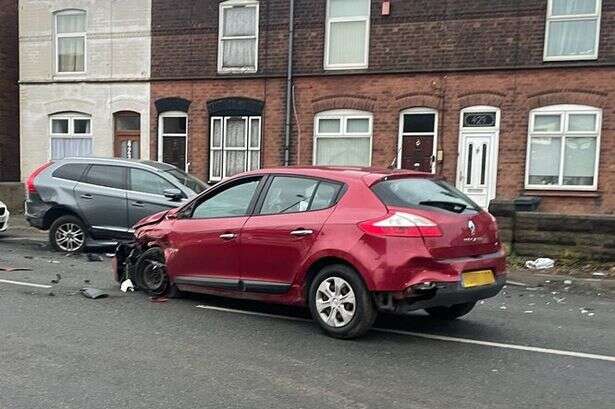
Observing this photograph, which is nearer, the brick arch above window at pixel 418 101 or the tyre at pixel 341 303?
the tyre at pixel 341 303

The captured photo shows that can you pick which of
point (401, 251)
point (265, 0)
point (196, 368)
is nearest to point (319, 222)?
point (401, 251)

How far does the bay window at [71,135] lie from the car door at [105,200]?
28.2 feet

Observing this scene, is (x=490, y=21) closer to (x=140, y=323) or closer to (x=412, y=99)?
(x=412, y=99)

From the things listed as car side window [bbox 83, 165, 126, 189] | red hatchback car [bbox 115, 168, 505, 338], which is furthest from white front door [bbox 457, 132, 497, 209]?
red hatchback car [bbox 115, 168, 505, 338]

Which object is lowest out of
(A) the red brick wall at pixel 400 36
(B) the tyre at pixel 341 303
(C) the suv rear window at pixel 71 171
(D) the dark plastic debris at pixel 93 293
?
(D) the dark plastic debris at pixel 93 293

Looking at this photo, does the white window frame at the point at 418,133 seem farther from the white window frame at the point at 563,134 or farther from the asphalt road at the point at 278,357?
the asphalt road at the point at 278,357

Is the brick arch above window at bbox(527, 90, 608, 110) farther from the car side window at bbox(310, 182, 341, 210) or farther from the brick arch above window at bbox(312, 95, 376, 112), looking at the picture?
the car side window at bbox(310, 182, 341, 210)

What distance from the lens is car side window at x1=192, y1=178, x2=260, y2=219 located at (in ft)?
20.5

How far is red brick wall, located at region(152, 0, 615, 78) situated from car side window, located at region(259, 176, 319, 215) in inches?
396

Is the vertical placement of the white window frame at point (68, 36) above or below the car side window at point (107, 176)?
above

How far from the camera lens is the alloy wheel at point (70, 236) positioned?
415 inches

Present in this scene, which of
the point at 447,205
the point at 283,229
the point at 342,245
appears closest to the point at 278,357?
the point at 342,245

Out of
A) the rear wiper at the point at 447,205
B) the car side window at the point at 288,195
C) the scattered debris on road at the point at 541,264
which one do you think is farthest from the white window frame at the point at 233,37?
the rear wiper at the point at 447,205

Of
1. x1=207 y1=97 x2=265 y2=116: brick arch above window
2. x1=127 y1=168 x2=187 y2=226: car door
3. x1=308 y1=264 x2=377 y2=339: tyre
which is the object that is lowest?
x1=308 y1=264 x2=377 y2=339: tyre
